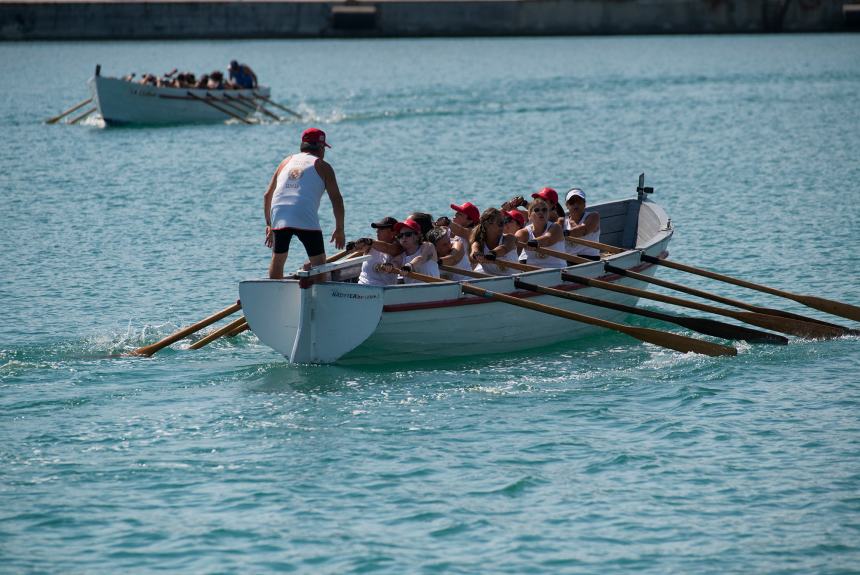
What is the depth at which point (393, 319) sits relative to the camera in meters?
14.3

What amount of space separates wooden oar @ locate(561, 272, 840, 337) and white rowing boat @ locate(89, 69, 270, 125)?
2951cm

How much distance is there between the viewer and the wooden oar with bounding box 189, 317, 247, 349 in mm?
15258

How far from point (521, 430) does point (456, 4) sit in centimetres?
6822

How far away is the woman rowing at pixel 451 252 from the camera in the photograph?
51.6 feet

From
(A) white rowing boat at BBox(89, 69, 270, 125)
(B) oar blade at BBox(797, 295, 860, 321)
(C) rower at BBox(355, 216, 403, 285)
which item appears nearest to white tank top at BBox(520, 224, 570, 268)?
(C) rower at BBox(355, 216, 403, 285)

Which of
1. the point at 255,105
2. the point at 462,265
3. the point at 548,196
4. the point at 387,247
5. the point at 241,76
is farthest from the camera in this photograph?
the point at 255,105

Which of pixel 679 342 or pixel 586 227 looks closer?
pixel 679 342

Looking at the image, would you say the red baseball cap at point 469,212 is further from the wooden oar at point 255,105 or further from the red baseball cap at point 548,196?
the wooden oar at point 255,105

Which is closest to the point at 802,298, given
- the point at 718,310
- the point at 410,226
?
the point at 718,310

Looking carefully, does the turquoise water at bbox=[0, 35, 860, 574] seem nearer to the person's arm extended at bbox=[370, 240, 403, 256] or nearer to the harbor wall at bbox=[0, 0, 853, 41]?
the person's arm extended at bbox=[370, 240, 403, 256]

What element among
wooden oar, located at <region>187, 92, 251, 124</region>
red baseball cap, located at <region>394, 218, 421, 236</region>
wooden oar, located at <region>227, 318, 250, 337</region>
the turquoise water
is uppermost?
wooden oar, located at <region>187, 92, 251, 124</region>

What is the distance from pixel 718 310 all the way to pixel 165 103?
1213 inches

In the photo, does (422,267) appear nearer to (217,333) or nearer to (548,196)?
→ (217,333)

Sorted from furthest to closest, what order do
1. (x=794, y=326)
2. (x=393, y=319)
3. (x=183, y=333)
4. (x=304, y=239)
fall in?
(x=794, y=326) < (x=183, y=333) < (x=304, y=239) < (x=393, y=319)
